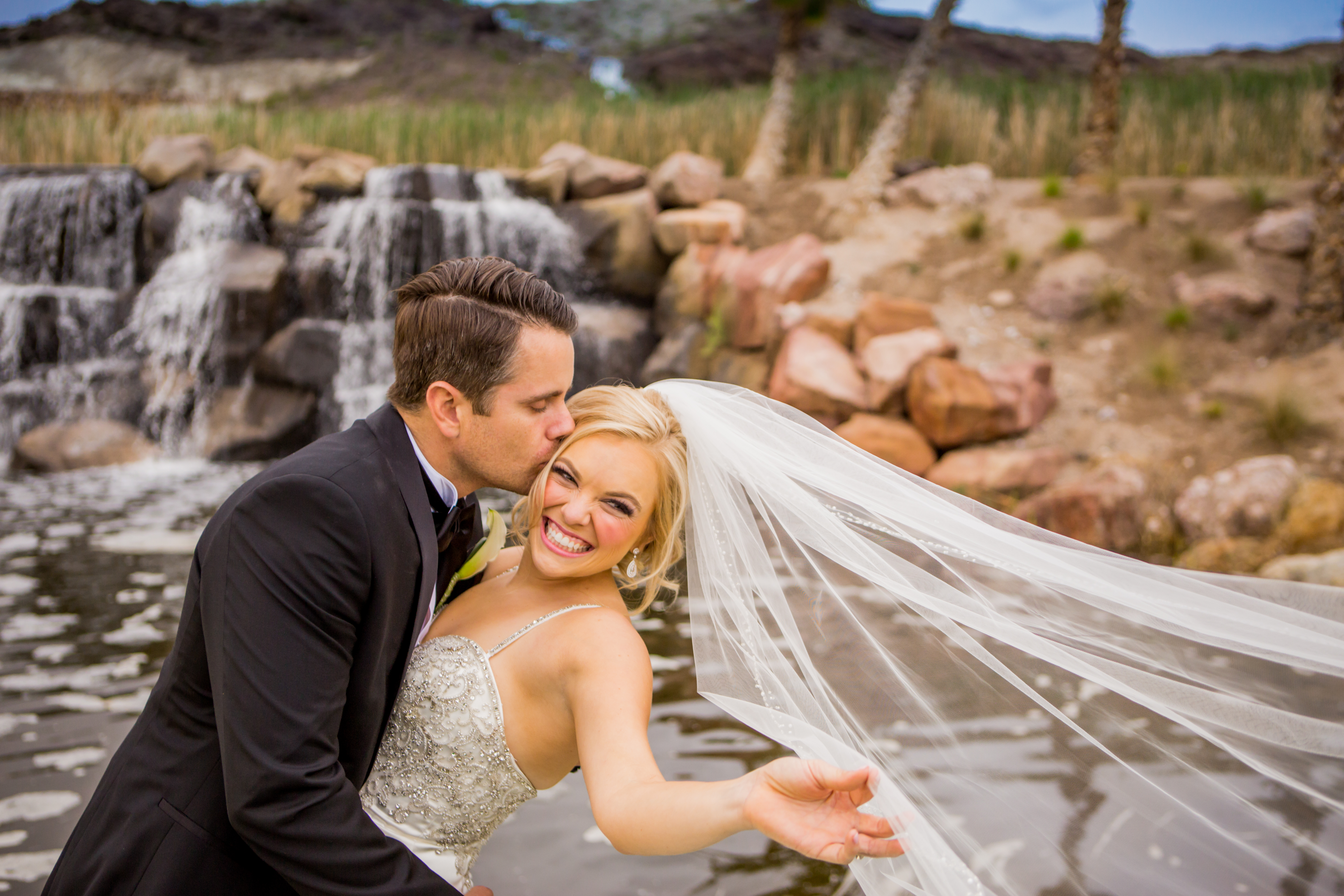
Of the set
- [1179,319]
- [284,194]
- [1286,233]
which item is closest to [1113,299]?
[1179,319]

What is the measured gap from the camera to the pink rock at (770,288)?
1019 centimetres

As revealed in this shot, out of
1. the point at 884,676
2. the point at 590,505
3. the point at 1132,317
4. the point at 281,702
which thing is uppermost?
the point at 1132,317

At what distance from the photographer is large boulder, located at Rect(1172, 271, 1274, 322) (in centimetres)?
883

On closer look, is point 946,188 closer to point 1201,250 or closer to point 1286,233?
point 1201,250

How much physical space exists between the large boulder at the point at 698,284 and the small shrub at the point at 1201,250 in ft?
16.3

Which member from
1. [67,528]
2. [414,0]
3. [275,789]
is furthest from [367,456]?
[414,0]

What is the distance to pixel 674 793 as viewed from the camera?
1562mm

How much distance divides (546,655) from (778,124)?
42.2 feet

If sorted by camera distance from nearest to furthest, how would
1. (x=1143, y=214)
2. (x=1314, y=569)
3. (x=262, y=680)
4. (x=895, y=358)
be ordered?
(x=262, y=680), (x=1314, y=569), (x=895, y=358), (x=1143, y=214)

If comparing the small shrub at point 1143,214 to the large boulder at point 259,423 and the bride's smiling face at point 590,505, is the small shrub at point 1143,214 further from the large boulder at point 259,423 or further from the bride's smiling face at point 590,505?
the large boulder at point 259,423

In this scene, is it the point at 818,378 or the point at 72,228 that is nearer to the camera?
the point at 818,378

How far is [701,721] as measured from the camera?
4648 millimetres

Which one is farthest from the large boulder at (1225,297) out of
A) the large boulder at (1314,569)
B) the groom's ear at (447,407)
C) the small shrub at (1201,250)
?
the groom's ear at (447,407)

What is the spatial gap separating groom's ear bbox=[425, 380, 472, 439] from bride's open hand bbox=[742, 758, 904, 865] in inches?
44.3
